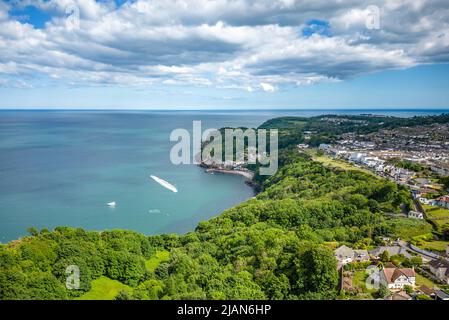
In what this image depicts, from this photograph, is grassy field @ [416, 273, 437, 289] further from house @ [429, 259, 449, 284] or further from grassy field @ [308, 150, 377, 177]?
grassy field @ [308, 150, 377, 177]

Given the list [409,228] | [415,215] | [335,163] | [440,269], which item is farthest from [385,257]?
[335,163]

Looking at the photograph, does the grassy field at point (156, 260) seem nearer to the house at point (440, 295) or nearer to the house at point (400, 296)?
the house at point (400, 296)

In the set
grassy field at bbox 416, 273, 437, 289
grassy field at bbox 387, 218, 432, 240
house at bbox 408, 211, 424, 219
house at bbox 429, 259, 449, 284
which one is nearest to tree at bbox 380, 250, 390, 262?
grassy field at bbox 416, 273, 437, 289

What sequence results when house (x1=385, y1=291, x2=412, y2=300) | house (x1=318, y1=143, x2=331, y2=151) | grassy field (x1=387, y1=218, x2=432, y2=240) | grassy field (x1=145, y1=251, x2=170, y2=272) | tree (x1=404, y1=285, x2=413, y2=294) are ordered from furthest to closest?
1. house (x1=318, y1=143, x2=331, y2=151)
2. grassy field (x1=387, y1=218, x2=432, y2=240)
3. grassy field (x1=145, y1=251, x2=170, y2=272)
4. tree (x1=404, y1=285, x2=413, y2=294)
5. house (x1=385, y1=291, x2=412, y2=300)

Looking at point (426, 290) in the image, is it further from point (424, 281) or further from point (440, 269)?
point (440, 269)

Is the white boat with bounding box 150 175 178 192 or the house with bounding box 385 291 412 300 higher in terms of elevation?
the house with bounding box 385 291 412 300
